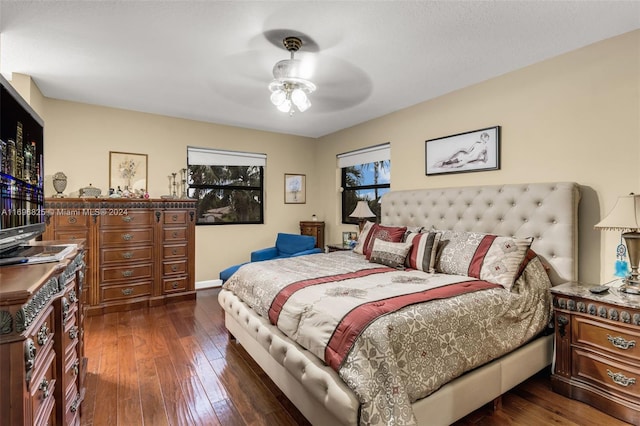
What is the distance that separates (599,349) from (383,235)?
1.79m

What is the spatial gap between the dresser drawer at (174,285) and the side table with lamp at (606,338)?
3.99 meters

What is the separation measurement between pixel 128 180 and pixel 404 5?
153 inches

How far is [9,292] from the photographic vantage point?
869 mm

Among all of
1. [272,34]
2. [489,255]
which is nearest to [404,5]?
[272,34]

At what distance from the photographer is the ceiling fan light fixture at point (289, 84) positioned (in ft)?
7.97

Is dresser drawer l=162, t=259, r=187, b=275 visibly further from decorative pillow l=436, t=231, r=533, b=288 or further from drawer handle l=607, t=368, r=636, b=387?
drawer handle l=607, t=368, r=636, b=387

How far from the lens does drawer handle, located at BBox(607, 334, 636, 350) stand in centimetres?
187

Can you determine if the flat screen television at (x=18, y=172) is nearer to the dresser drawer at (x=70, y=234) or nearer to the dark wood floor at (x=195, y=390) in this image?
the dark wood floor at (x=195, y=390)

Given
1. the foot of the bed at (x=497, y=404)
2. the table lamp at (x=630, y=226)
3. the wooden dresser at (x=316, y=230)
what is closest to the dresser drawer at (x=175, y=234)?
the wooden dresser at (x=316, y=230)

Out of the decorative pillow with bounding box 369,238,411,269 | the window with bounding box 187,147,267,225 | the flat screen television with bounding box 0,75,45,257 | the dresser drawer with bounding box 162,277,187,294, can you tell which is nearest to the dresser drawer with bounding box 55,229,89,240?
the dresser drawer with bounding box 162,277,187,294

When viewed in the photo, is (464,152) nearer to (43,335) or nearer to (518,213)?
(518,213)

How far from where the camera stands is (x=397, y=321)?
62.2 inches

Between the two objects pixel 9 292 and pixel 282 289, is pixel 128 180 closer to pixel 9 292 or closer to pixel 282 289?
pixel 282 289

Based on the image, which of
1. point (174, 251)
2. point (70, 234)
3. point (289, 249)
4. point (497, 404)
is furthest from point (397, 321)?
point (70, 234)
